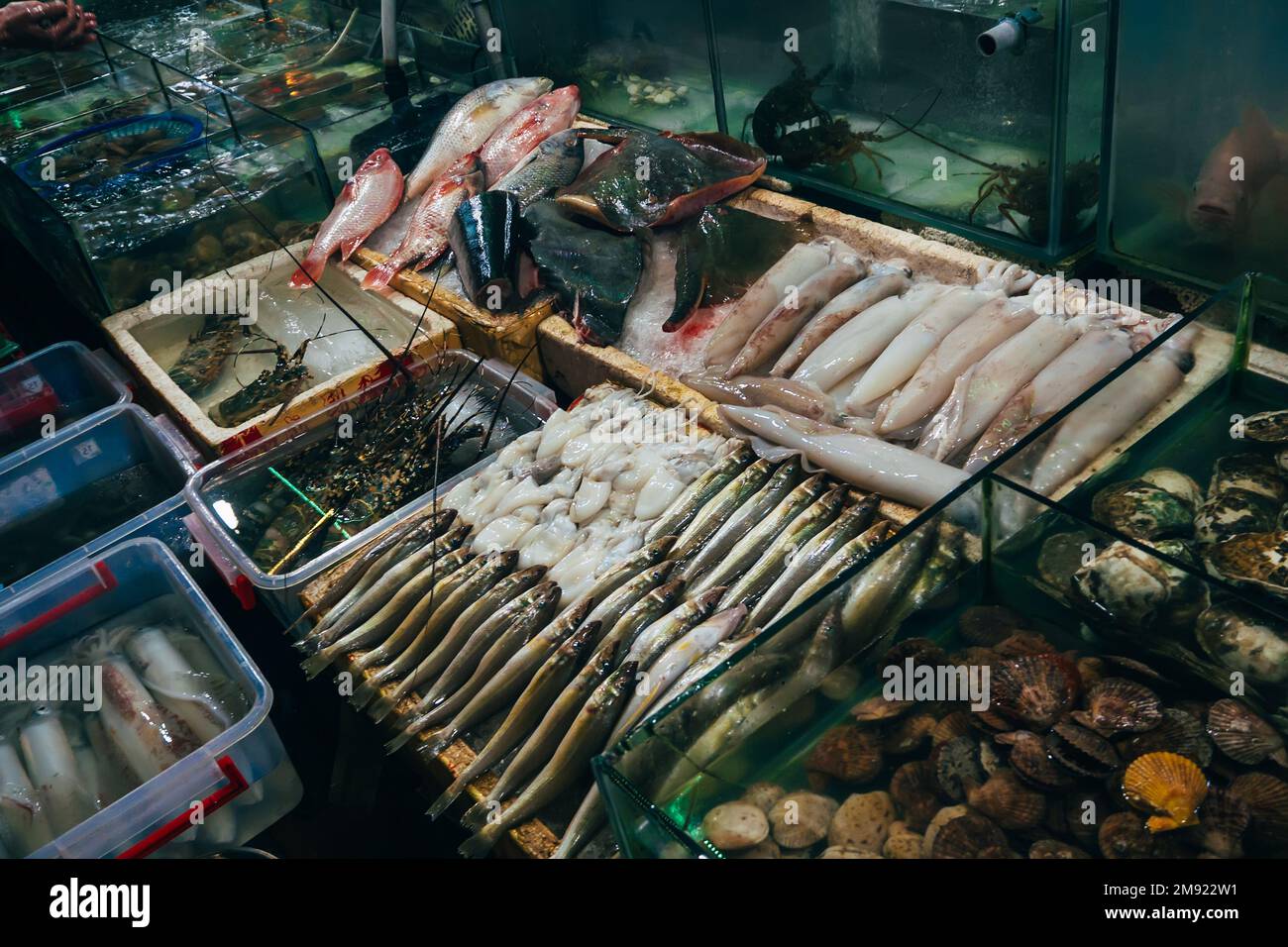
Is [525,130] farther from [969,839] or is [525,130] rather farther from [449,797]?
[969,839]

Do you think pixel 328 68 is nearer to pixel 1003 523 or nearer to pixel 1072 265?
pixel 1072 265

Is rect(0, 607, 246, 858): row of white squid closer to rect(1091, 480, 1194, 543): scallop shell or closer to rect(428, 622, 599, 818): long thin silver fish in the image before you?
rect(428, 622, 599, 818): long thin silver fish

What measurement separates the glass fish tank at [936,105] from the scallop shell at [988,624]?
6.66ft

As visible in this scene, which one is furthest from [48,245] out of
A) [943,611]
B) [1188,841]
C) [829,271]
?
[1188,841]

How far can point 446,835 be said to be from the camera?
3268mm

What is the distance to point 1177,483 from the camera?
274 centimetres

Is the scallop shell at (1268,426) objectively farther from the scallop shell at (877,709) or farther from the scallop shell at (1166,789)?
the scallop shell at (877,709)

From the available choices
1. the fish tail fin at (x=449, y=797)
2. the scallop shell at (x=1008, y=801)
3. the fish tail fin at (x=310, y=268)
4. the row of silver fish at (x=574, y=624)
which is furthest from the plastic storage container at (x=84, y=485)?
the scallop shell at (x=1008, y=801)

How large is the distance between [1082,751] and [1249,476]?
1.06 metres

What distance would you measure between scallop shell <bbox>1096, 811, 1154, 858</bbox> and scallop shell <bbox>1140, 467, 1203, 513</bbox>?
39.7 inches

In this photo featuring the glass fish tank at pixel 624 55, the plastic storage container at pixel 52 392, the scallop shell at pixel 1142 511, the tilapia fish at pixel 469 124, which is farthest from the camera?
the glass fish tank at pixel 624 55

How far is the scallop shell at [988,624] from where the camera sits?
2459mm

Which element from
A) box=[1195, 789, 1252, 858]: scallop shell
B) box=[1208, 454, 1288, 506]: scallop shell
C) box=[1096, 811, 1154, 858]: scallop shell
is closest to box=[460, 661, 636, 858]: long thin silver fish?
box=[1096, 811, 1154, 858]: scallop shell

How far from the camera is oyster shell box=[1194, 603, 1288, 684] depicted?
2.16 metres
